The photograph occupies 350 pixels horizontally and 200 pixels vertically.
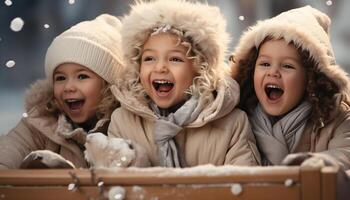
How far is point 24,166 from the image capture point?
1652 millimetres

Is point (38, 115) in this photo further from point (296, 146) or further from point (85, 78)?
point (296, 146)

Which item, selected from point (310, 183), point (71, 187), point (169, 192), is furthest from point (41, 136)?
point (310, 183)

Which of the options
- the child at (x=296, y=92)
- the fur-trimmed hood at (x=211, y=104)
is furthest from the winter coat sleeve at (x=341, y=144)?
the fur-trimmed hood at (x=211, y=104)

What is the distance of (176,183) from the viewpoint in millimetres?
1438

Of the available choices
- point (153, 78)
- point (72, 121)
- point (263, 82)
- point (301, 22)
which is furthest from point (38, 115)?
point (301, 22)

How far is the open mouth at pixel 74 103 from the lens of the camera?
2.16 m

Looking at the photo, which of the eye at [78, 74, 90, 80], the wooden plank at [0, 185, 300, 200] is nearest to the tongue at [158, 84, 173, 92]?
the eye at [78, 74, 90, 80]

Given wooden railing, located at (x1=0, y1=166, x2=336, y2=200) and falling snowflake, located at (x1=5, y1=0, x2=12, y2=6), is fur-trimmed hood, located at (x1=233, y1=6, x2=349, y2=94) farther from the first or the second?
falling snowflake, located at (x1=5, y1=0, x2=12, y2=6)

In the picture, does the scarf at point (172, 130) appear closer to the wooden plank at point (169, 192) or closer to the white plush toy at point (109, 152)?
the white plush toy at point (109, 152)

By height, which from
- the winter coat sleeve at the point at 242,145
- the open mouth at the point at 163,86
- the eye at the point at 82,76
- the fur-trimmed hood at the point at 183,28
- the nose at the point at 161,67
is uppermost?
the fur-trimmed hood at the point at 183,28

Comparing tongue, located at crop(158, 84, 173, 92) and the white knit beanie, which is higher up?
the white knit beanie

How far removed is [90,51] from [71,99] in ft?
0.55

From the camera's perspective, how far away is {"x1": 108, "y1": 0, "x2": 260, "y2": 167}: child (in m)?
1.92

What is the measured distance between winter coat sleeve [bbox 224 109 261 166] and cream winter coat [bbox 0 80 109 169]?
0.43m
